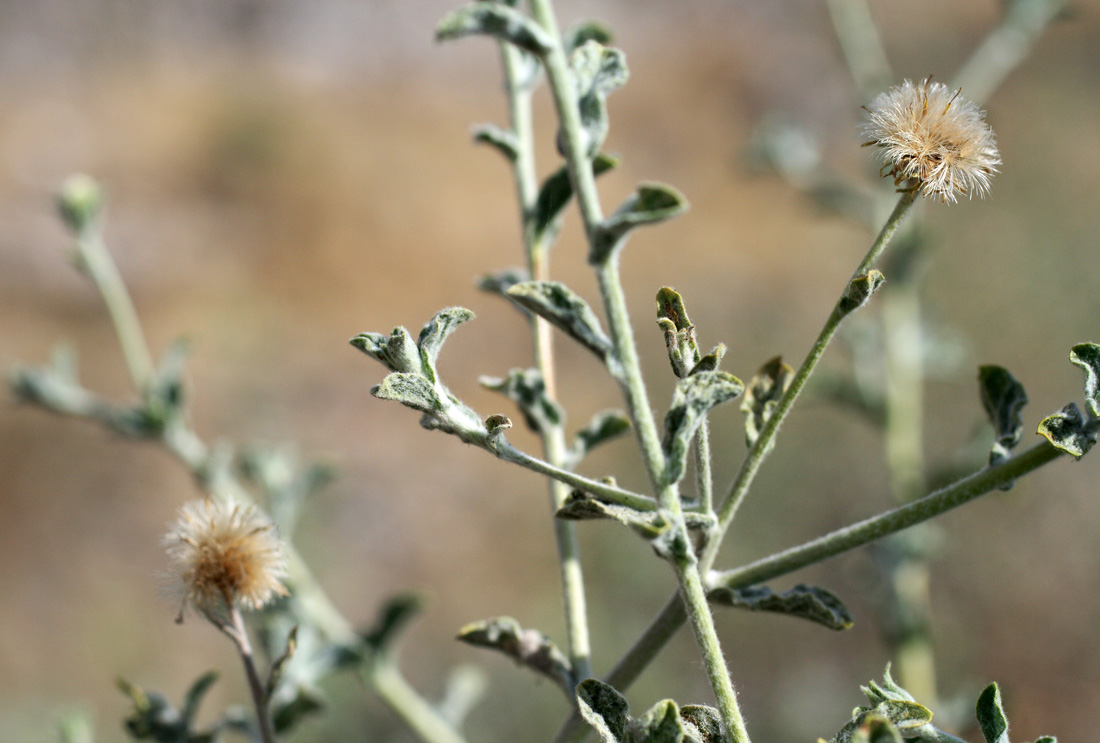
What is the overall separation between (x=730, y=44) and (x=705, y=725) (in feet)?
65.9

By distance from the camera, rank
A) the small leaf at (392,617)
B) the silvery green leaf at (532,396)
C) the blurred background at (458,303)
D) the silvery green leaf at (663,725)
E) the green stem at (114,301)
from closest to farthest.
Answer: the silvery green leaf at (663,725), the silvery green leaf at (532,396), the small leaf at (392,617), the green stem at (114,301), the blurred background at (458,303)

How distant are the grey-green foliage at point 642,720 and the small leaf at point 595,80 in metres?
0.61

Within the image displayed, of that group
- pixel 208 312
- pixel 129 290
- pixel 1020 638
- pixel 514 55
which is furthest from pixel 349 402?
pixel 514 55

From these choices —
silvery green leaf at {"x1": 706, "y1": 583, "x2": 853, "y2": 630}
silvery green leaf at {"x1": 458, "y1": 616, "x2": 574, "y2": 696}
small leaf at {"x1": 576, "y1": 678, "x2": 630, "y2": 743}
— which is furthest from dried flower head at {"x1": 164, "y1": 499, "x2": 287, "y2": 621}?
silvery green leaf at {"x1": 706, "y1": 583, "x2": 853, "y2": 630}

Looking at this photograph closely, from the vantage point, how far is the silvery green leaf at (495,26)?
3.01 feet

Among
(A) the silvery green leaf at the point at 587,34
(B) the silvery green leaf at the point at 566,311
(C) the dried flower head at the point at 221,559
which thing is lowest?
(C) the dried flower head at the point at 221,559

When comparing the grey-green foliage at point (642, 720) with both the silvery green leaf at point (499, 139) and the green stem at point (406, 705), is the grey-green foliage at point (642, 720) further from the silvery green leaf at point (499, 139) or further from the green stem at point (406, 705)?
the green stem at point (406, 705)

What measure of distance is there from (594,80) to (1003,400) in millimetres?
724

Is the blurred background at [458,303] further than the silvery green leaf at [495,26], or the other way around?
the blurred background at [458,303]

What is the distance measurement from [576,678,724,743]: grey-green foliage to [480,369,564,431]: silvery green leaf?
1.70 feet

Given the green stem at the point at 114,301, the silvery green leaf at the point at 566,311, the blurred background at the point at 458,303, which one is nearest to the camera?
the silvery green leaf at the point at 566,311

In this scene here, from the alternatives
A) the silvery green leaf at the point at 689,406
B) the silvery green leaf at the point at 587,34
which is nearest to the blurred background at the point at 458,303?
the silvery green leaf at the point at 587,34

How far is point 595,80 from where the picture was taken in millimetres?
1089

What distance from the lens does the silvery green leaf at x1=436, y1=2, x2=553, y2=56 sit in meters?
0.92
